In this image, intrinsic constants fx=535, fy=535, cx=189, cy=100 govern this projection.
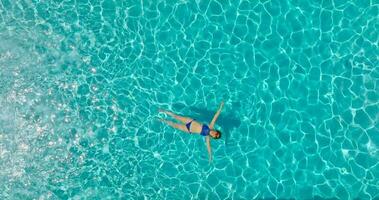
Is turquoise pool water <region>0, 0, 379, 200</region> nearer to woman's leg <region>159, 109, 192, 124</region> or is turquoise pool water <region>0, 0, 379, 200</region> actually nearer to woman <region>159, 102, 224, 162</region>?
woman's leg <region>159, 109, 192, 124</region>

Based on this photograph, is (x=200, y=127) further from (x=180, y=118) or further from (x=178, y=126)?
(x=180, y=118)

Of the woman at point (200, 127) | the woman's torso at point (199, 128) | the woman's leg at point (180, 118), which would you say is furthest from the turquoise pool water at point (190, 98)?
the woman's torso at point (199, 128)

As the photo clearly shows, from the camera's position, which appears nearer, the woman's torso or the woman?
the woman

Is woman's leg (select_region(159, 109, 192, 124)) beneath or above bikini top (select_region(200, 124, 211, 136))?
beneath

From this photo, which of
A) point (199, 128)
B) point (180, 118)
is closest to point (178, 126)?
point (180, 118)

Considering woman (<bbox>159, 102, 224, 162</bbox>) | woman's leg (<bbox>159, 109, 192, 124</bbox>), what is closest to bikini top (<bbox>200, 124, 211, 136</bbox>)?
woman (<bbox>159, 102, 224, 162</bbox>)

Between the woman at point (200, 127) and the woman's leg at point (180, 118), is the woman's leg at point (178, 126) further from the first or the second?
the woman's leg at point (180, 118)

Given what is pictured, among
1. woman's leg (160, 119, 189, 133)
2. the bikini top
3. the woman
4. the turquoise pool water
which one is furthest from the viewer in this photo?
the turquoise pool water

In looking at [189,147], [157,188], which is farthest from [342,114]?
[157,188]

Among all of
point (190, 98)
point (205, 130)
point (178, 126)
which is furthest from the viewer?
point (190, 98)
